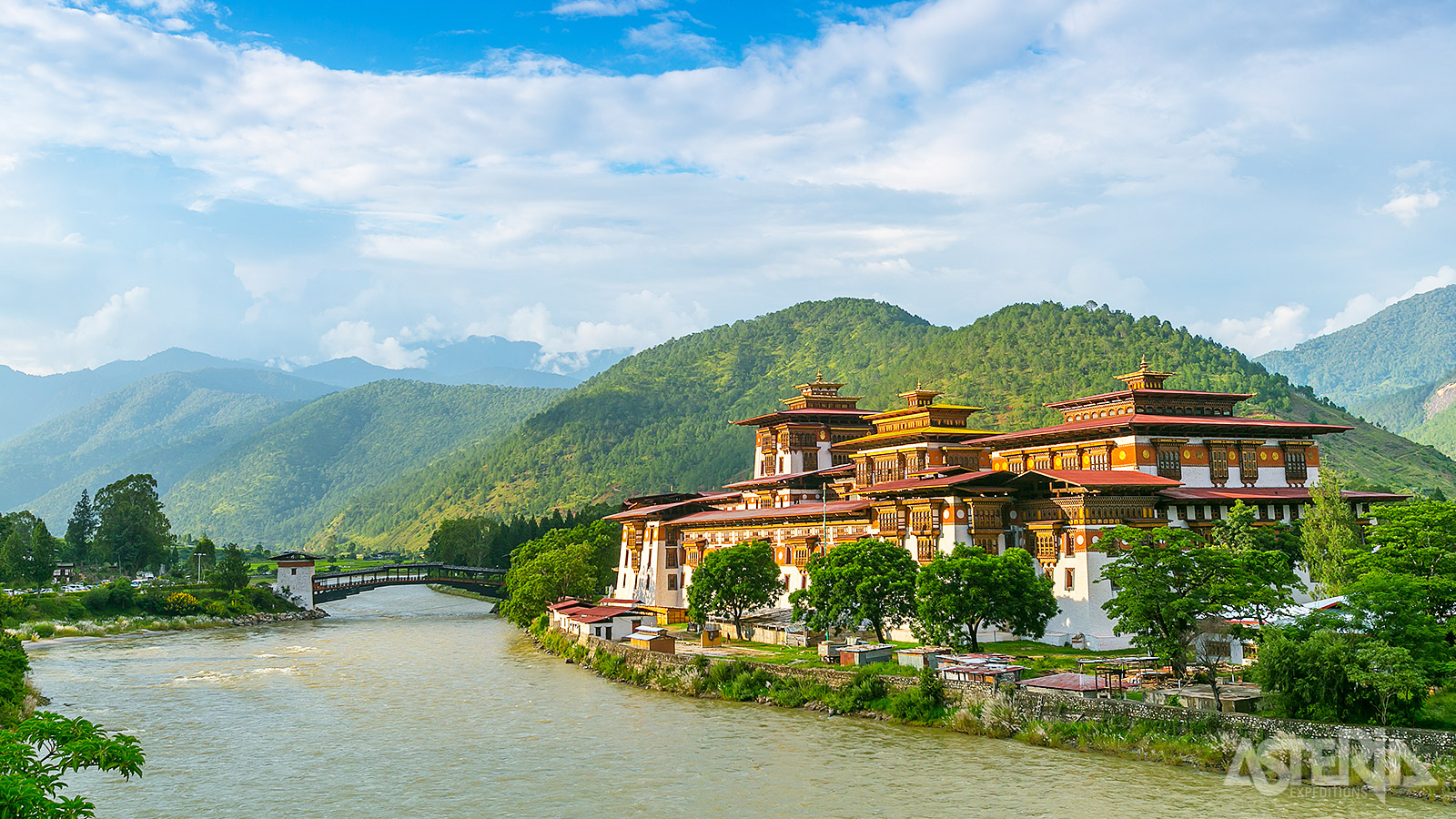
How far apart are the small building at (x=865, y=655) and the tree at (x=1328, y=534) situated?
23085mm

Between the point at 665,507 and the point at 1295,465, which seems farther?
the point at 665,507

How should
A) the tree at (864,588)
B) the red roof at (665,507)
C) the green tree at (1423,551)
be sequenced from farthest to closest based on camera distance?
the red roof at (665,507), the tree at (864,588), the green tree at (1423,551)

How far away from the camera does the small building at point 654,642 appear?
65.2m

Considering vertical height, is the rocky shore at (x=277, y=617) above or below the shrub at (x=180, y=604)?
below

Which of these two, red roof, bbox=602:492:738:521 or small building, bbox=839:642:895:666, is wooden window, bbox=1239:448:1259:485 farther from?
red roof, bbox=602:492:738:521

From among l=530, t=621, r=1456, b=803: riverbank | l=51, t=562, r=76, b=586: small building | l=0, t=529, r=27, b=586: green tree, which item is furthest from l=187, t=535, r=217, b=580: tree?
l=530, t=621, r=1456, b=803: riverbank

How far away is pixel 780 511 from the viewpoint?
271ft

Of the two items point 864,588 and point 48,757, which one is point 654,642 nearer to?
point 864,588

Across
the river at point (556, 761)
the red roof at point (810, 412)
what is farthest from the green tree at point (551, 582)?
the river at point (556, 761)

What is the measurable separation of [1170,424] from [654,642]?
113 feet

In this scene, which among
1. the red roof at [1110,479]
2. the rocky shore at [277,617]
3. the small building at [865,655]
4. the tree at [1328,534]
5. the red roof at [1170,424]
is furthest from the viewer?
the rocky shore at [277,617]

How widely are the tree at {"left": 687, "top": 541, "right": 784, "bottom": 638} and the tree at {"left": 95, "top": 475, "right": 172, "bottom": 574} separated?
91.4 metres

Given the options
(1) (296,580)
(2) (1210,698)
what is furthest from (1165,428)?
(1) (296,580)

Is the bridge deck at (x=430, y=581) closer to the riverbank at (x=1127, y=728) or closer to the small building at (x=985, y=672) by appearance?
the riverbank at (x=1127, y=728)
